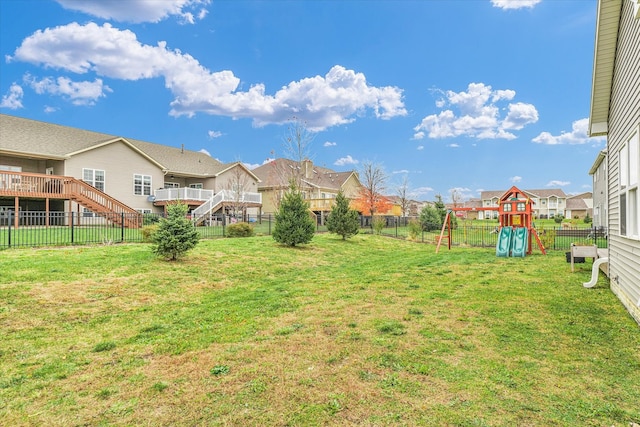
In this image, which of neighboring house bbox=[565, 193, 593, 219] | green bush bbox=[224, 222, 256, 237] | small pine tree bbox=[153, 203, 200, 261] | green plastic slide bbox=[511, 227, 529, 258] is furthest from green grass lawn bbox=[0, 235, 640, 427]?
neighboring house bbox=[565, 193, 593, 219]

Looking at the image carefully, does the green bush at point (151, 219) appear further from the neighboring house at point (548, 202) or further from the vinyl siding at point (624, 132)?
the neighboring house at point (548, 202)

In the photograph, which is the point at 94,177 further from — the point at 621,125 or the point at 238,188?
the point at 621,125

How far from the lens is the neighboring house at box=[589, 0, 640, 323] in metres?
5.66

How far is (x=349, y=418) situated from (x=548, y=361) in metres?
2.55

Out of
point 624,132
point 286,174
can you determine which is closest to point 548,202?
point 286,174

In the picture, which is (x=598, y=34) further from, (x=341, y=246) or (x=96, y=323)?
(x=341, y=246)

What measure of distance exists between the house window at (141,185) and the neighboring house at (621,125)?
26.8 m

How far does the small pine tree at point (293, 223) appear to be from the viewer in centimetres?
1506

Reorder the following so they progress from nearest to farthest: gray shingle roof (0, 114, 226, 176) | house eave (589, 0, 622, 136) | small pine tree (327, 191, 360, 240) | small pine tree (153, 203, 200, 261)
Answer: house eave (589, 0, 622, 136) → small pine tree (153, 203, 200, 261) → small pine tree (327, 191, 360, 240) → gray shingle roof (0, 114, 226, 176)

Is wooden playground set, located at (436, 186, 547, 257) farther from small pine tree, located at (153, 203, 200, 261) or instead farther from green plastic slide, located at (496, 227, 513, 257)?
small pine tree, located at (153, 203, 200, 261)

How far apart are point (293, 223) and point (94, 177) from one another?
16.7 meters

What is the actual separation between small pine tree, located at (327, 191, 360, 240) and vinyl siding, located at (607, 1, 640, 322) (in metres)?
12.3

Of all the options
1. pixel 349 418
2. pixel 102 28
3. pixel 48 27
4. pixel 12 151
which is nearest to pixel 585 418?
pixel 349 418

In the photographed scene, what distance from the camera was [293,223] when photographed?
15219mm
